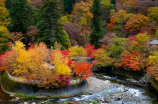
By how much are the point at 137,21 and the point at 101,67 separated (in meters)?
15.7

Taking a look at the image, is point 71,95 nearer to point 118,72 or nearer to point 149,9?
point 118,72

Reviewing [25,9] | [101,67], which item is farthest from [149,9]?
[25,9]

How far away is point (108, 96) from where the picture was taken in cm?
2089


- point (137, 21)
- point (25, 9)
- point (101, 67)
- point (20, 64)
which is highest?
point (25, 9)

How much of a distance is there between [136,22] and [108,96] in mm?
25884

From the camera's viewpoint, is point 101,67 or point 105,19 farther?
point 105,19

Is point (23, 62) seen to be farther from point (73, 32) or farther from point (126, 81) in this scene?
point (73, 32)

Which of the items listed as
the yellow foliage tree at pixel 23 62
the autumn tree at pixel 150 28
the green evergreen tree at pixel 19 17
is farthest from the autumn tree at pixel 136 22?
the yellow foliage tree at pixel 23 62

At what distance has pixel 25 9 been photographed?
1484 inches

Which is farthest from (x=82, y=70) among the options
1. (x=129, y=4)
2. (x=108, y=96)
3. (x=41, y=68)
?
(x=129, y=4)

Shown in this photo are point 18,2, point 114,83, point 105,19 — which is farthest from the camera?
point 105,19

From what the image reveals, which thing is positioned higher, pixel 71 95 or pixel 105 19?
pixel 105 19

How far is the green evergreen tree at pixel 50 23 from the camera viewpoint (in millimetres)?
31881

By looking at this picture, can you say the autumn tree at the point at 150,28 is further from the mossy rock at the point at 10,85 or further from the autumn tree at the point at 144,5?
the mossy rock at the point at 10,85
